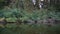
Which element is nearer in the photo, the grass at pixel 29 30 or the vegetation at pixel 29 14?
the grass at pixel 29 30

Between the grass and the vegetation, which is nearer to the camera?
the grass

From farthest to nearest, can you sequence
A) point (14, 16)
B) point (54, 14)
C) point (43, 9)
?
point (43, 9)
point (54, 14)
point (14, 16)

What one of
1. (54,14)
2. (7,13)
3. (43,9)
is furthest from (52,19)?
(7,13)

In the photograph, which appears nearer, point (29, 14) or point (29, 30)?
point (29, 30)

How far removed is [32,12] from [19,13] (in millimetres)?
1705

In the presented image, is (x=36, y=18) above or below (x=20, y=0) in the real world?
below

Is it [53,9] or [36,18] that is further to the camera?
[53,9]

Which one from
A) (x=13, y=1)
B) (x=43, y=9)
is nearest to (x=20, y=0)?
(x=13, y=1)

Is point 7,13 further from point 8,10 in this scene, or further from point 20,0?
point 20,0

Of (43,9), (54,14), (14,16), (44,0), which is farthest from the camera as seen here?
(44,0)

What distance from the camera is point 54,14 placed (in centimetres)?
1933

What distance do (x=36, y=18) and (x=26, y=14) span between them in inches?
41.8

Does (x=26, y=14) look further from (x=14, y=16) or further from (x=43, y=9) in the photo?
(x=43, y=9)

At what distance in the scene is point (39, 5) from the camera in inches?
853
